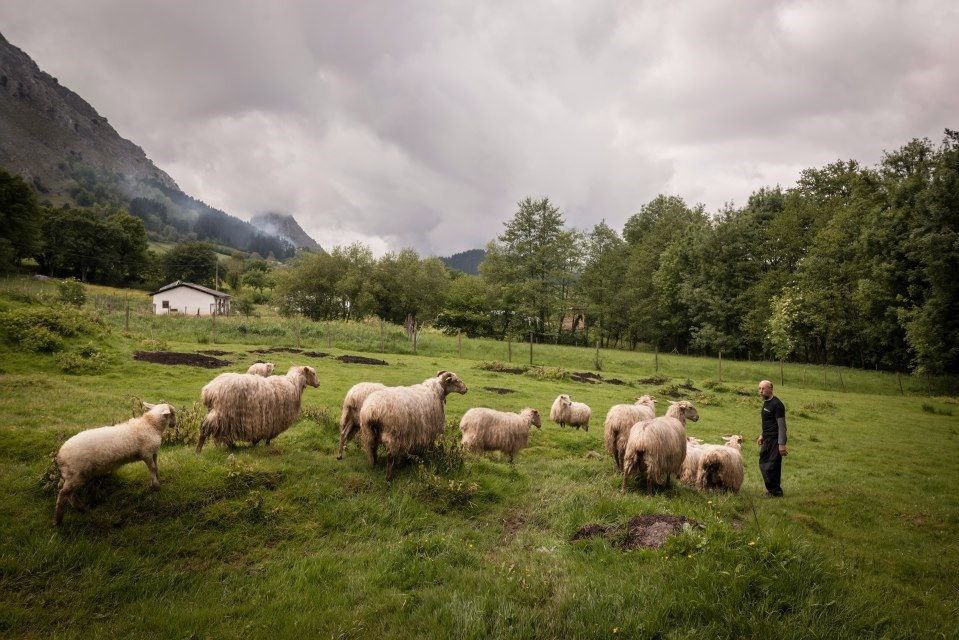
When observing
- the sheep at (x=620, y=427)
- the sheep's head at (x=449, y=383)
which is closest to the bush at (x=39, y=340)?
the sheep's head at (x=449, y=383)

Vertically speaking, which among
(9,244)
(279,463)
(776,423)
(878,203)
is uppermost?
(878,203)

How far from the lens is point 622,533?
6152mm

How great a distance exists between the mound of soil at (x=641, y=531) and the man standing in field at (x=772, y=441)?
16.8ft

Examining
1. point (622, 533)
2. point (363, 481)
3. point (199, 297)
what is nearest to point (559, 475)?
point (622, 533)

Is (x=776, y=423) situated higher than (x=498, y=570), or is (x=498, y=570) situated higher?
(x=776, y=423)

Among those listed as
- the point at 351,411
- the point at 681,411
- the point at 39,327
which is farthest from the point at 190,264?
the point at 681,411

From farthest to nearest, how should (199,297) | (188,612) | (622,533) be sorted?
1. (199,297)
2. (622,533)
3. (188,612)

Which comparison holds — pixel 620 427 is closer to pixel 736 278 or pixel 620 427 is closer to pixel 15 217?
pixel 736 278

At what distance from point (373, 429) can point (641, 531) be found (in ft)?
16.1

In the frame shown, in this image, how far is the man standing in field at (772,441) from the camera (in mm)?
9820

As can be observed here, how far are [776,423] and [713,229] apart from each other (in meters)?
55.5

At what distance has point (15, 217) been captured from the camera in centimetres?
5250

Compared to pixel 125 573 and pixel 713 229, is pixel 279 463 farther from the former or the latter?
pixel 713 229

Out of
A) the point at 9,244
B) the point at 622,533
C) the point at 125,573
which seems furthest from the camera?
the point at 9,244
